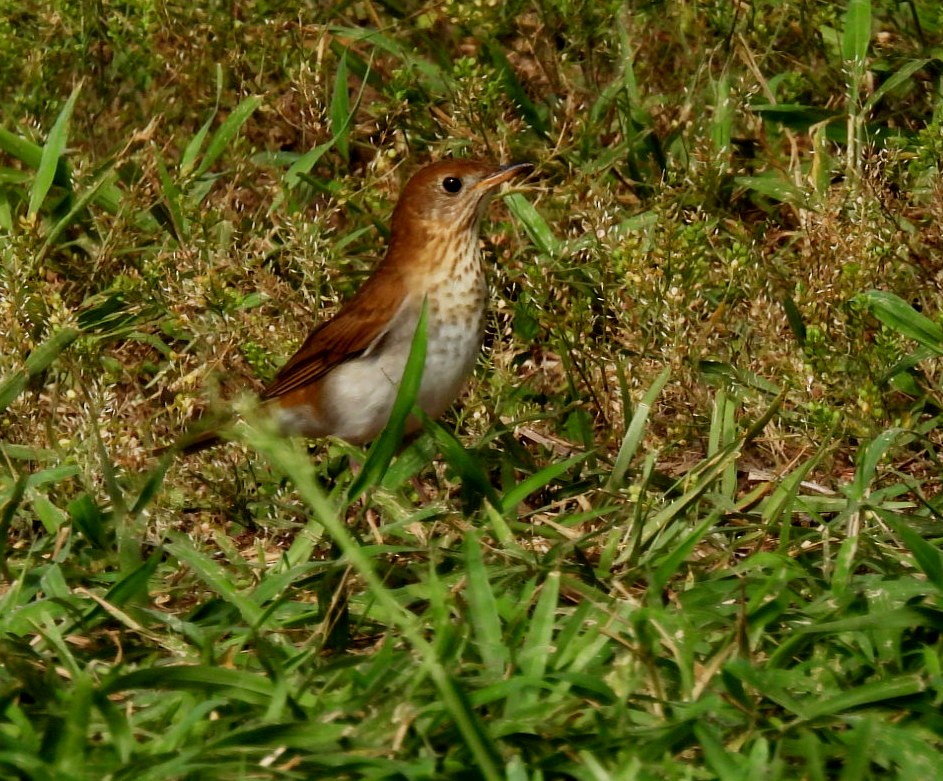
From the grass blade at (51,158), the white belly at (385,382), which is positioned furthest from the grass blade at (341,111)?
the white belly at (385,382)

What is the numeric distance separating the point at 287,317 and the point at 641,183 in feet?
5.13

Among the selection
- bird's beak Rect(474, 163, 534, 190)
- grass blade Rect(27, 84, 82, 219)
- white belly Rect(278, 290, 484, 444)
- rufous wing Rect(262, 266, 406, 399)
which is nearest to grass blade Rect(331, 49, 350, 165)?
grass blade Rect(27, 84, 82, 219)

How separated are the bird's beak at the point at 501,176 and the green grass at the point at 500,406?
29 centimetres

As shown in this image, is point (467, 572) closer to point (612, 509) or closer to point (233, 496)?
point (612, 509)

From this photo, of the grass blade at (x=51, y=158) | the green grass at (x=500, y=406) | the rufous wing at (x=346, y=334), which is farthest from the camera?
the grass blade at (x=51, y=158)

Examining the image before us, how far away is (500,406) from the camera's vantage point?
5.76 metres

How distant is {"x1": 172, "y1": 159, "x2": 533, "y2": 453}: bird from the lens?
5520mm

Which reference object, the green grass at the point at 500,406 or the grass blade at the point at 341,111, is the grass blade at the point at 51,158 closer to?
the green grass at the point at 500,406

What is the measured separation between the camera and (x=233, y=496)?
545 centimetres

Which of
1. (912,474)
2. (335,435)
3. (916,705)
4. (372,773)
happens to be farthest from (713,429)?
(372,773)

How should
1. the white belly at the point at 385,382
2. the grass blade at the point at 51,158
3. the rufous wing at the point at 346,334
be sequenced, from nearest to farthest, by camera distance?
the white belly at the point at 385,382 → the rufous wing at the point at 346,334 → the grass blade at the point at 51,158

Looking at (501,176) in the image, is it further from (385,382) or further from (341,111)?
(341,111)

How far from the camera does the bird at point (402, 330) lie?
5.52 m

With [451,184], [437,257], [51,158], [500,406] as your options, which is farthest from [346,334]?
[51,158]
